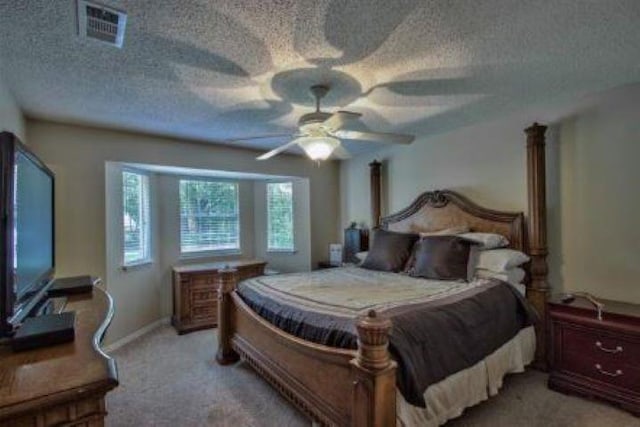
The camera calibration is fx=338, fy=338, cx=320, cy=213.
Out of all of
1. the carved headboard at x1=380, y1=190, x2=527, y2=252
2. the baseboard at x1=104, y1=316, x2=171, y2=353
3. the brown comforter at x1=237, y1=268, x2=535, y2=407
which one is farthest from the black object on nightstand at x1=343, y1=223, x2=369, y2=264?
the baseboard at x1=104, y1=316, x2=171, y2=353

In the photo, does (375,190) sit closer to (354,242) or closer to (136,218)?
(354,242)

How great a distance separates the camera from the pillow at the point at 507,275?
116 inches

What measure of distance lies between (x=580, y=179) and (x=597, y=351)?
142cm

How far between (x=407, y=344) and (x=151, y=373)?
2.47 metres

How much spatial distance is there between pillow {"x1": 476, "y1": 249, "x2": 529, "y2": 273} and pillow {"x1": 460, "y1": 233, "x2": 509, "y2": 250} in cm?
6

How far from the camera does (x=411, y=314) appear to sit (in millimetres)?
2076

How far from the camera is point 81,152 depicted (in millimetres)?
3486

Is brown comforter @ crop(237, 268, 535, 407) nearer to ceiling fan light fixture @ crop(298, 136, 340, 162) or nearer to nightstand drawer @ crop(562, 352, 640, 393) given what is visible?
nightstand drawer @ crop(562, 352, 640, 393)

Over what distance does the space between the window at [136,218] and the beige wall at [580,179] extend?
12.7 ft

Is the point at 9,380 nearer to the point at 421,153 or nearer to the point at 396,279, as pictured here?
the point at 396,279

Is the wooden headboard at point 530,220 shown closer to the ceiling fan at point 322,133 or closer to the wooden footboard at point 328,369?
the ceiling fan at point 322,133

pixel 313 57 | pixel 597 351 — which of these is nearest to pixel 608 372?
pixel 597 351

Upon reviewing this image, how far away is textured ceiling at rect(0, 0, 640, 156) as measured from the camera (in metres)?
1.67

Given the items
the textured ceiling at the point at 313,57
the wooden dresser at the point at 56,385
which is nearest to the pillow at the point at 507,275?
the textured ceiling at the point at 313,57
